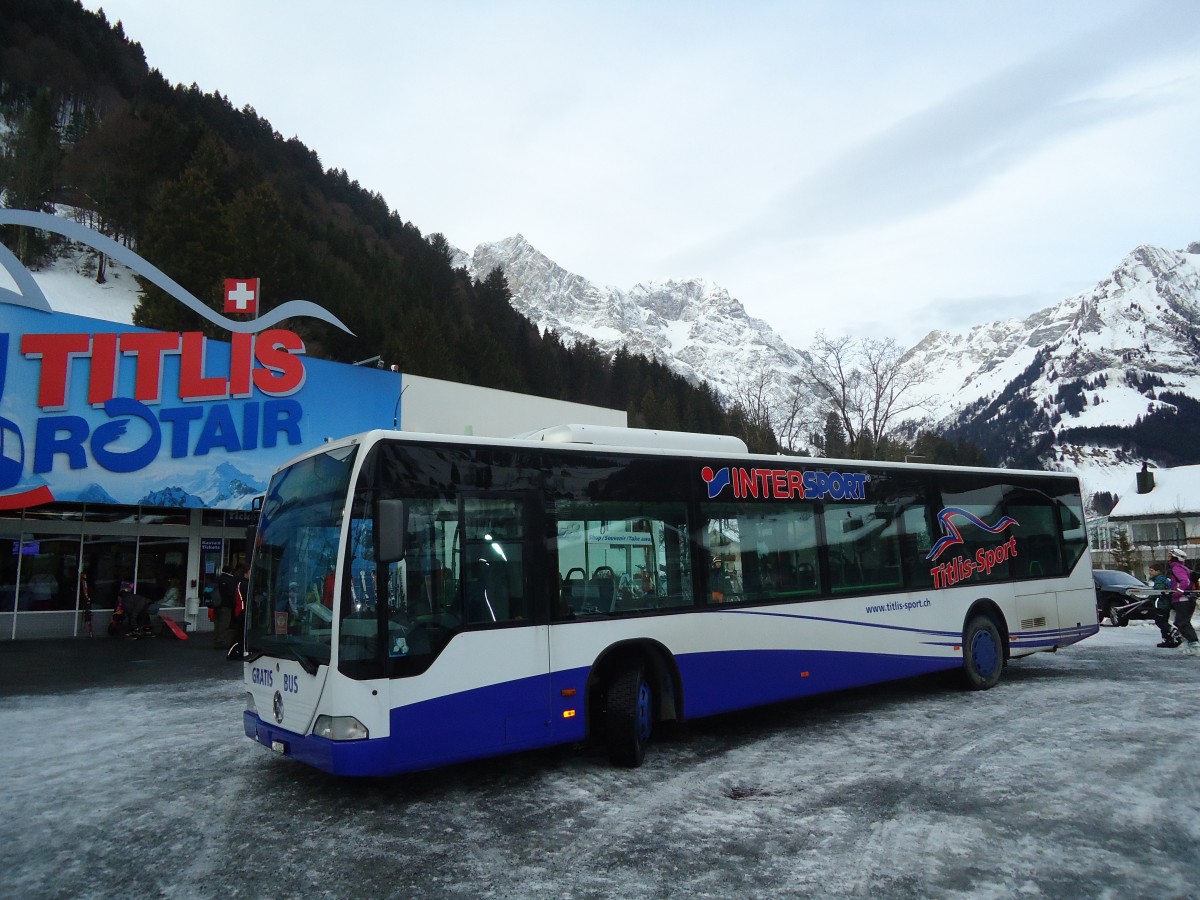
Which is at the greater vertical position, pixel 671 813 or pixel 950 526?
pixel 950 526

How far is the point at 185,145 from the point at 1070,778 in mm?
61465

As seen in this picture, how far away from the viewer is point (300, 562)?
6219 millimetres

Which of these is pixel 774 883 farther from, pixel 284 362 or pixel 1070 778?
pixel 284 362

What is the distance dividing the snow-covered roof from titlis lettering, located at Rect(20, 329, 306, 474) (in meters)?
70.7

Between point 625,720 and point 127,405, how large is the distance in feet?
54.4

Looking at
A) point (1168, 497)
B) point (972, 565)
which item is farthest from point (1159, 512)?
point (972, 565)

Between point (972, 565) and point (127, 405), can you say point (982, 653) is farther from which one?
point (127, 405)

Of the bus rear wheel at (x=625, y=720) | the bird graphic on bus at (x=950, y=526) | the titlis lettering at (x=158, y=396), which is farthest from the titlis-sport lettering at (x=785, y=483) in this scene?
the titlis lettering at (x=158, y=396)

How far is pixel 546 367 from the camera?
67.7 metres

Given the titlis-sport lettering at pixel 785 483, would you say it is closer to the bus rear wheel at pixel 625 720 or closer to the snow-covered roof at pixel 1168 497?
the bus rear wheel at pixel 625 720

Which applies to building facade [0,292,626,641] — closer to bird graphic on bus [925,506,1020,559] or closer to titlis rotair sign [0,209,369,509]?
titlis rotair sign [0,209,369,509]

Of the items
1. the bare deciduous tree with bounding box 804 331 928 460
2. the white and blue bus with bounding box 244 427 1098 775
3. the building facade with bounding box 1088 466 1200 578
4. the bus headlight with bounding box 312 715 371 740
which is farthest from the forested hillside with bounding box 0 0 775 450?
the building facade with bounding box 1088 466 1200 578

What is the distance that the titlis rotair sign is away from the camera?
58.1 ft

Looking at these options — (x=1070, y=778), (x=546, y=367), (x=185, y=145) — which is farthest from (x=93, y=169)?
(x=1070, y=778)
